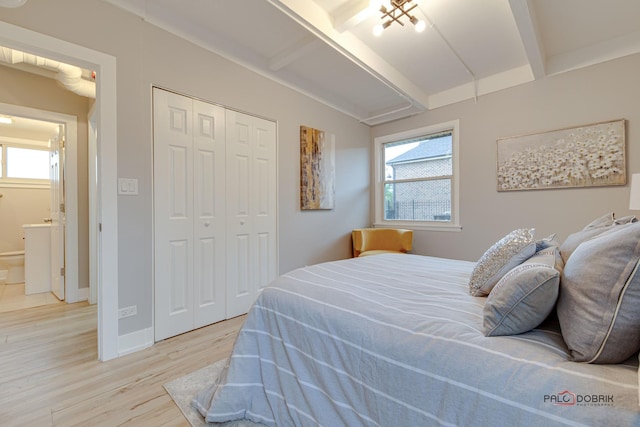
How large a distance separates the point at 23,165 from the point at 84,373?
4792 mm

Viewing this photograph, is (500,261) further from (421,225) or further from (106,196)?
(421,225)

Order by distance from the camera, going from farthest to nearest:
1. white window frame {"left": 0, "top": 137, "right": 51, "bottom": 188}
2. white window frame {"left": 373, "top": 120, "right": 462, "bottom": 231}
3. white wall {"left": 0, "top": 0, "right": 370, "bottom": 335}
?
white window frame {"left": 0, "top": 137, "right": 51, "bottom": 188}
white window frame {"left": 373, "top": 120, "right": 462, "bottom": 231}
white wall {"left": 0, "top": 0, "right": 370, "bottom": 335}

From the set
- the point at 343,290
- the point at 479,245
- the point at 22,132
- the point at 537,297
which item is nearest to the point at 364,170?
the point at 479,245

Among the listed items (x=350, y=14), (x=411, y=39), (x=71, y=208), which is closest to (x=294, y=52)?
(x=350, y=14)

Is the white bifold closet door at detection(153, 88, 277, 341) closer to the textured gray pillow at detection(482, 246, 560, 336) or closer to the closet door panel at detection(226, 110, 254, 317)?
the closet door panel at detection(226, 110, 254, 317)

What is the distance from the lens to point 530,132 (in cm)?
306

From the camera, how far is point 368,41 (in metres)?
2.73

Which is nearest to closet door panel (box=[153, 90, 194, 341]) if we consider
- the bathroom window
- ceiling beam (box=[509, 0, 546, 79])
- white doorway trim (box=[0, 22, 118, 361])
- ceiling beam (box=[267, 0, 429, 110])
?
white doorway trim (box=[0, 22, 118, 361])

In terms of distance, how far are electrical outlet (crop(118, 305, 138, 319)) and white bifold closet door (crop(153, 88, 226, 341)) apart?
153 mm

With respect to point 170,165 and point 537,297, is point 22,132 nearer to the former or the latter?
point 170,165

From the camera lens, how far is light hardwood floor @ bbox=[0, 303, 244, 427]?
4.72ft

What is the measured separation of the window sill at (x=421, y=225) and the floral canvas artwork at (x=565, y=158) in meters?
0.73

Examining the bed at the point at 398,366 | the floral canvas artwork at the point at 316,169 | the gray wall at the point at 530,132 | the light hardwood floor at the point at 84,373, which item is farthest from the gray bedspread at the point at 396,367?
the gray wall at the point at 530,132

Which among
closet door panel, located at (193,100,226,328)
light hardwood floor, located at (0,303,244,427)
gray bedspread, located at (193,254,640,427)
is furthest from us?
closet door panel, located at (193,100,226,328)
